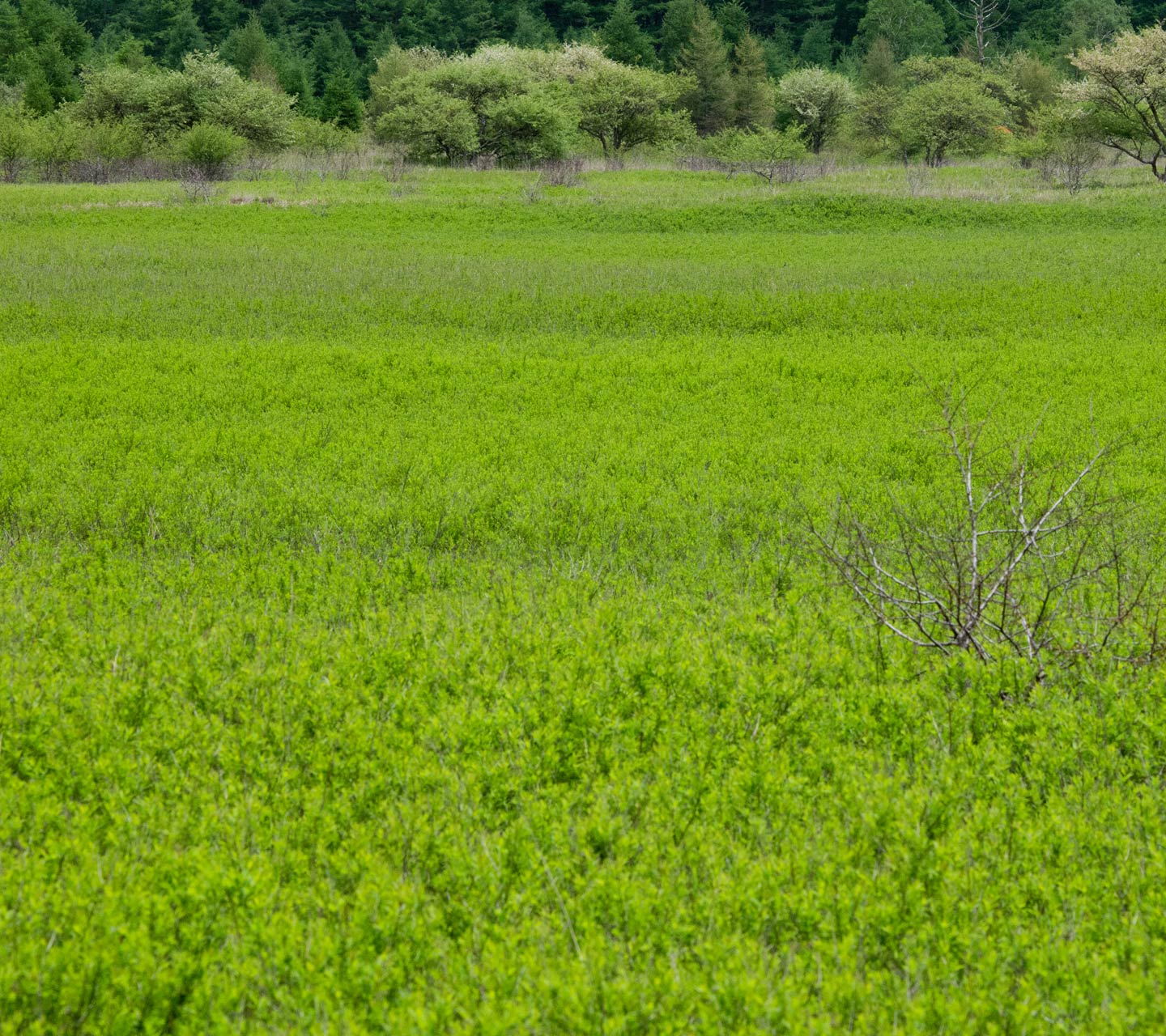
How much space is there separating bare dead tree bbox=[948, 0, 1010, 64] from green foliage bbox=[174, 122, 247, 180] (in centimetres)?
5493

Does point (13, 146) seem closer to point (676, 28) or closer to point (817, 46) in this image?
point (676, 28)

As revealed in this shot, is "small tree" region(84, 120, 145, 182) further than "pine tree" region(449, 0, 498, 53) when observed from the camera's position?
No

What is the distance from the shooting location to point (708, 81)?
64.3 meters

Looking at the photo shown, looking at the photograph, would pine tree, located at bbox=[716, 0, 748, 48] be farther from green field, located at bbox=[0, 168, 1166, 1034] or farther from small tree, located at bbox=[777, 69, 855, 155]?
green field, located at bbox=[0, 168, 1166, 1034]

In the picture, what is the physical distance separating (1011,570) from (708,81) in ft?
217

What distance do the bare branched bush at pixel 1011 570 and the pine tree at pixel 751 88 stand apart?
189ft

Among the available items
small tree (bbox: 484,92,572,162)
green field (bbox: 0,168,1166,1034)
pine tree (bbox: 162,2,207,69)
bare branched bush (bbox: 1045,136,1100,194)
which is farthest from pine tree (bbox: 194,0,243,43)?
green field (bbox: 0,168,1166,1034)

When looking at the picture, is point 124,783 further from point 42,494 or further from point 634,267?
point 634,267

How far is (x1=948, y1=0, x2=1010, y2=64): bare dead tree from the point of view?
2803 inches

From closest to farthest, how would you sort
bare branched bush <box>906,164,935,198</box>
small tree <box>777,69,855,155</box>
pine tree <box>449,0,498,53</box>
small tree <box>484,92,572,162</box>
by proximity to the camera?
bare branched bush <box>906,164,935,198</box>
small tree <box>484,92,572,162</box>
small tree <box>777,69,855,155</box>
pine tree <box>449,0,498,53</box>

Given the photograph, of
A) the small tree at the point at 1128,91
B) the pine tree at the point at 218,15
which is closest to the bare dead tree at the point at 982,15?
the small tree at the point at 1128,91

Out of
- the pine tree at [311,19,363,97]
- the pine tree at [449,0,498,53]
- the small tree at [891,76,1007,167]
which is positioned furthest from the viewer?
the pine tree at [449,0,498,53]

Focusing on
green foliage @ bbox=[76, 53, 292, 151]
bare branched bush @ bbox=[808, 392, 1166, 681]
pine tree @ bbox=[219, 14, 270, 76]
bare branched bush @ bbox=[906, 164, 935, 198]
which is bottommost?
bare branched bush @ bbox=[808, 392, 1166, 681]

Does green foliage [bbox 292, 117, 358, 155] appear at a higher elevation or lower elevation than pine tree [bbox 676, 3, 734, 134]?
lower
